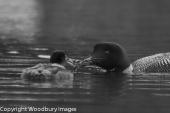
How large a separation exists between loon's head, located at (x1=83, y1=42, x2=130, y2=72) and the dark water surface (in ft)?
1.39

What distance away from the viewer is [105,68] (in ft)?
57.4

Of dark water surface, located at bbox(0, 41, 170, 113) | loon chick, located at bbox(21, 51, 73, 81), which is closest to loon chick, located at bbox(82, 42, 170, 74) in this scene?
dark water surface, located at bbox(0, 41, 170, 113)

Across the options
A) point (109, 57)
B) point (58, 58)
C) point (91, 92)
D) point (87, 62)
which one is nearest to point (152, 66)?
point (109, 57)

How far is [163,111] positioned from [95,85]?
284cm

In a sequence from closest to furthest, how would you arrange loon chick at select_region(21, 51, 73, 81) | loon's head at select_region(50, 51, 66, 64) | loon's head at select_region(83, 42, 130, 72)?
loon chick at select_region(21, 51, 73, 81), loon's head at select_region(50, 51, 66, 64), loon's head at select_region(83, 42, 130, 72)

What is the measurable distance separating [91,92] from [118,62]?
3.12 m

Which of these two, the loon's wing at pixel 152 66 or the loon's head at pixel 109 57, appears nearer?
the loon's head at pixel 109 57

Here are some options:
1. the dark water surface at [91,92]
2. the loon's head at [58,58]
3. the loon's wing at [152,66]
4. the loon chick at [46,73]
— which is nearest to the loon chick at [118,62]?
the loon's wing at [152,66]

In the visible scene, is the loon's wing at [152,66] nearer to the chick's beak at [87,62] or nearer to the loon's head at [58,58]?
the chick's beak at [87,62]

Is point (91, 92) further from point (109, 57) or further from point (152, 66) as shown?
point (152, 66)

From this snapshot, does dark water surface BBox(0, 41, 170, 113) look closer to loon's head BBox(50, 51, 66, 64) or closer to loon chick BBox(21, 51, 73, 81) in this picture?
loon chick BBox(21, 51, 73, 81)

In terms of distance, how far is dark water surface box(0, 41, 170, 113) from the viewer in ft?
42.9

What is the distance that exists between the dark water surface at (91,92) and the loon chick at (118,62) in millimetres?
430

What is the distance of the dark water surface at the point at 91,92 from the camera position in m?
13.1
